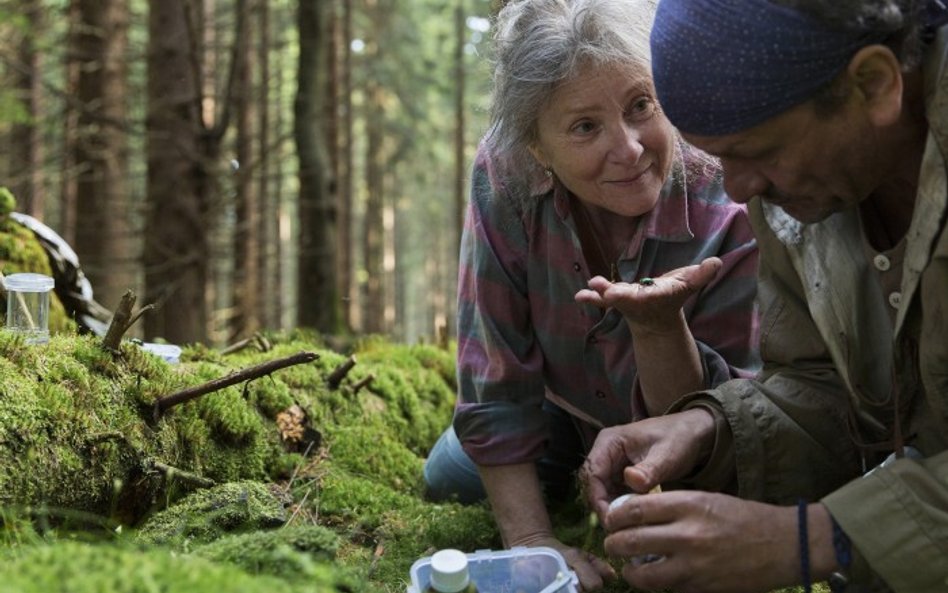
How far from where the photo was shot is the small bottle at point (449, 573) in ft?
6.09

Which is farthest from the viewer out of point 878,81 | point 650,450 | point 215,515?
point 215,515

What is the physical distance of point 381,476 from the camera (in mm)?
3719

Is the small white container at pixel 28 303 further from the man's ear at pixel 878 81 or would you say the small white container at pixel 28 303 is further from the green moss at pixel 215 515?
the man's ear at pixel 878 81

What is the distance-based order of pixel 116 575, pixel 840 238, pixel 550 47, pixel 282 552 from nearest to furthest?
pixel 116 575 → pixel 282 552 → pixel 840 238 → pixel 550 47

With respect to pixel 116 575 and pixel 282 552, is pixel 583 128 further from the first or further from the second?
pixel 116 575

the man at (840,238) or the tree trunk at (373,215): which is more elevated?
the man at (840,238)

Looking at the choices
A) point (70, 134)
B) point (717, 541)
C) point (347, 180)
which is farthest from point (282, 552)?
point (347, 180)

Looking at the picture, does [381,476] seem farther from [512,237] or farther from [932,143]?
[932,143]

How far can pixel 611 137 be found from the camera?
2723 mm

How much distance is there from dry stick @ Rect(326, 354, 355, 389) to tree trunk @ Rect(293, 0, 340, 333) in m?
4.82

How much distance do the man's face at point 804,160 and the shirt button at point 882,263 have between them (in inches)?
6.1

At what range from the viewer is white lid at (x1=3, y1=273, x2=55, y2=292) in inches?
114

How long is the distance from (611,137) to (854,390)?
38.3 inches

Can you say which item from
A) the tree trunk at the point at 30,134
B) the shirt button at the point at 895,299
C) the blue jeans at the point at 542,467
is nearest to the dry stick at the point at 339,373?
the blue jeans at the point at 542,467
